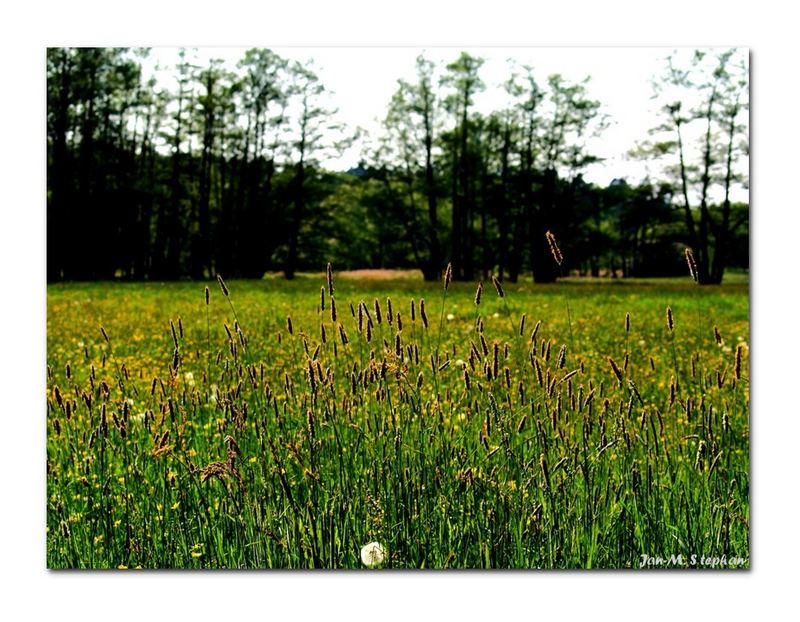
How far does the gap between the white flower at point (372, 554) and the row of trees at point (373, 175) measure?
1445mm

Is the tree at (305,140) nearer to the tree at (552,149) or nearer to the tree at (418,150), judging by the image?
the tree at (418,150)

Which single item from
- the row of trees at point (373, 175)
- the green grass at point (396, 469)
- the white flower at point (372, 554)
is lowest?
the white flower at point (372, 554)

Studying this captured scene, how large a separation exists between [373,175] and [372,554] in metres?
1.91

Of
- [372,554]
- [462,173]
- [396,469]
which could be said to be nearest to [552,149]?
[462,173]

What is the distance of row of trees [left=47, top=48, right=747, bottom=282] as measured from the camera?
12.6 ft

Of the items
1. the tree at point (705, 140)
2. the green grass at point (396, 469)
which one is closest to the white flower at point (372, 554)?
the green grass at point (396, 469)

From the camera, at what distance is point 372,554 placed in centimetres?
325

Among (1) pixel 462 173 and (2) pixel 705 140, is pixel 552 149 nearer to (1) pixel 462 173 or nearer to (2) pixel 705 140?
(1) pixel 462 173

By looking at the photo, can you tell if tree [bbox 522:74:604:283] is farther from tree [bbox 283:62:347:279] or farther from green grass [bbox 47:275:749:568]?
tree [bbox 283:62:347:279]

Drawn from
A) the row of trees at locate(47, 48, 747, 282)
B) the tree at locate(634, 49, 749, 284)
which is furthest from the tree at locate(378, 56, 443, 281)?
the tree at locate(634, 49, 749, 284)

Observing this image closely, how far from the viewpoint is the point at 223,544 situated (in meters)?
3.23

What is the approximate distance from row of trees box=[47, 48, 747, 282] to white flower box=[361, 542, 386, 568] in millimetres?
1445

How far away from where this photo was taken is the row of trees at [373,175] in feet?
12.6
